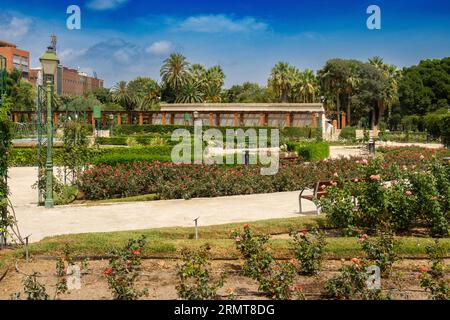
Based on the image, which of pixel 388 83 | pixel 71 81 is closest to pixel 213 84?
pixel 388 83

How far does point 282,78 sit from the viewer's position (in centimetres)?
6041

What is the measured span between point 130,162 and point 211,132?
83.5 feet

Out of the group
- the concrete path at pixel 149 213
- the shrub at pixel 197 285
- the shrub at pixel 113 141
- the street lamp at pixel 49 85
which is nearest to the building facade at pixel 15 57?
the shrub at pixel 113 141

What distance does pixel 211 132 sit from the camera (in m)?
39.9

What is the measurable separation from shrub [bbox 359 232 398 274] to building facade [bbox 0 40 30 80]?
282 ft

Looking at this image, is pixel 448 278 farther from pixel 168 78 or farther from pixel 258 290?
pixel 168 78

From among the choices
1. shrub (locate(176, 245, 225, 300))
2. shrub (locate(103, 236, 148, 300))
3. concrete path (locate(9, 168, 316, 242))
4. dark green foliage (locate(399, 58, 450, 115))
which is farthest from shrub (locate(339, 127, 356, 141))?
shrub (locate(176, 245, 225, 300))

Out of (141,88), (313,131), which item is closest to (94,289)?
(313,131)

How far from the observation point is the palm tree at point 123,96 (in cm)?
6139

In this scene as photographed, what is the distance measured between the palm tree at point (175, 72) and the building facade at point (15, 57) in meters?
33.1

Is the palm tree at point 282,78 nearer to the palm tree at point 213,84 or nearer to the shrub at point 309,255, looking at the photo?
the palm tree at point 213,84

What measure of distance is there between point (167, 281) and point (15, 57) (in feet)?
300

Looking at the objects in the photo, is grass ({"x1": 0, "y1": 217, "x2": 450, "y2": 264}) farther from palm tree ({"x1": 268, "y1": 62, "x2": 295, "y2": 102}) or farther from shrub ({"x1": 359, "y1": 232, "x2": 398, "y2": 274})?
palm tree ({"x1": 268, "y1": 62, "x2": 295, "y2": 102})

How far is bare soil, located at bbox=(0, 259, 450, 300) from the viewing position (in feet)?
16.6
